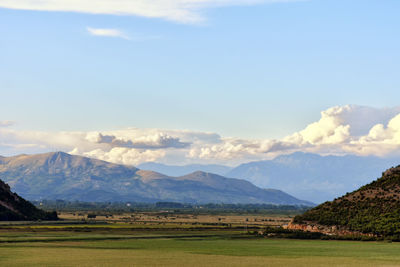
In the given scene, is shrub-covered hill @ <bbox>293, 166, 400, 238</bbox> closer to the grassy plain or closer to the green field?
the green field

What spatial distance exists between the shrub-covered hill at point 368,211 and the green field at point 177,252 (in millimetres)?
21393

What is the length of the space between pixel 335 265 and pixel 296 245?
33407 mm

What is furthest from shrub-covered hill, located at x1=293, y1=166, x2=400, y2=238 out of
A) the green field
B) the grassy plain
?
the grassy plain

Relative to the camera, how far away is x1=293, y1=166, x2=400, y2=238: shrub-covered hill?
126 m

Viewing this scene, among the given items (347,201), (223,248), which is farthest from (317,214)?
(223,248)

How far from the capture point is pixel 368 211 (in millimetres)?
134500

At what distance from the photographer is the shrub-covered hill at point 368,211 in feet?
413

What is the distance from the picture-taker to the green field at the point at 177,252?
2936 inches

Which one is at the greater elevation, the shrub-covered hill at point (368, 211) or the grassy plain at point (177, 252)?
the shrub-covered hill at point (368, 211)

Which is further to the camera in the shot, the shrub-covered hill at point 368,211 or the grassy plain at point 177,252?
the shrub-covered hill at point 368,211

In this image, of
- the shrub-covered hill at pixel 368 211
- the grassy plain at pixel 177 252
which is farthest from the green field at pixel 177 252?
the shrub-covered hill at pixel 368 211

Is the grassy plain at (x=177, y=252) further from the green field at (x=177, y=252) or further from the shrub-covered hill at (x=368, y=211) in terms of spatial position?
the shrub-covered hill at (x=368, y=211)

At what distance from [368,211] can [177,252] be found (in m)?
58.7

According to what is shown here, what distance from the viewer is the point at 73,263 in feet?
235
